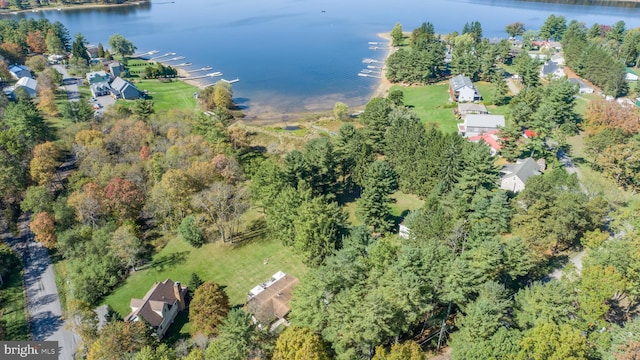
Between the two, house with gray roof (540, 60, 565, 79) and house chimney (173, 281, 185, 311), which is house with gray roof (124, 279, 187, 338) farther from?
house with gray roof (540, 60, 565, 79)

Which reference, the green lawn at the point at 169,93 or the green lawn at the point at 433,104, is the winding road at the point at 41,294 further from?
the green lawn at the point at 433,104

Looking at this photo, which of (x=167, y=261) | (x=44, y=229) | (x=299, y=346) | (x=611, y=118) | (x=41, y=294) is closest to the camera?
(x=299, y=346)

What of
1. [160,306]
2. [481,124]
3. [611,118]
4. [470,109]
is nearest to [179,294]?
[160,306]

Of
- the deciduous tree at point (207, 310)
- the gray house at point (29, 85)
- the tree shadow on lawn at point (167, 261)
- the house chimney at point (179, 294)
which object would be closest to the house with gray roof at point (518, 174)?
the deciduous tree at point (207, 310)

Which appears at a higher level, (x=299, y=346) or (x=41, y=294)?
(x=299, y=346)

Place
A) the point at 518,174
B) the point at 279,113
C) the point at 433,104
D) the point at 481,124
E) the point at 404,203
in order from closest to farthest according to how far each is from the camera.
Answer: the point at 518,174, the point at 404,203, the point at 481,124, the point at 433,104, the point at 279,113

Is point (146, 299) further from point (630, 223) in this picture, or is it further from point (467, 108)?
point (467, 108)

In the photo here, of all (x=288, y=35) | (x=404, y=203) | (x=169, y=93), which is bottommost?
(x=404, y=203)

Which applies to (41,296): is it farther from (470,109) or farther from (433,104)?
(433,104)

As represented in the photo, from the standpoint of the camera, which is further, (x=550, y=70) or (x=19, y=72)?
(x=550, y=70)
